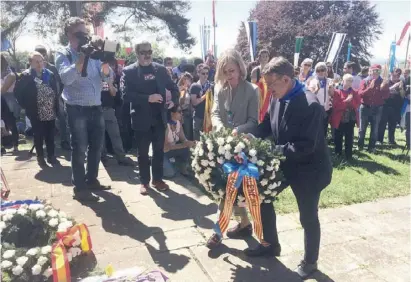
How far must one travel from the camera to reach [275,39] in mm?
22375

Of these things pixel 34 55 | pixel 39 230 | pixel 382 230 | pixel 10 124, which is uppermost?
pixel 34 55

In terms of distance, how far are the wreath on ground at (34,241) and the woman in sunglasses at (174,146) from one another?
2538 mm

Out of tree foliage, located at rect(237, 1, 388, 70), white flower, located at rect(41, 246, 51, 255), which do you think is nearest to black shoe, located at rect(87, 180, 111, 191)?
white flower, located at rect(41, 246, 51, 255)

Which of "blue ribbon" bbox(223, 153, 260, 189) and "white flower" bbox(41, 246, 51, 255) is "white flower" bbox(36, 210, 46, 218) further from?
"blue ribbon" bbox(223, 153, 260, 189)

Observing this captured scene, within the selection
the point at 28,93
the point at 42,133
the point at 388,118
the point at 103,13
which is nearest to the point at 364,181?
the point at 388,118

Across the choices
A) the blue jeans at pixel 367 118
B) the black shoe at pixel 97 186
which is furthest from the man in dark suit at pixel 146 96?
the blue jeans at pixel 367 118

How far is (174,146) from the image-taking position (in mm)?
6098

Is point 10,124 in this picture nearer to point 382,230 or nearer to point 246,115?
point 246,115

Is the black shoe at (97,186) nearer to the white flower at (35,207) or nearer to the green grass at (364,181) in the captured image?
the white flower at (35,207)

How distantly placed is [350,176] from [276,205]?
7.07 feet

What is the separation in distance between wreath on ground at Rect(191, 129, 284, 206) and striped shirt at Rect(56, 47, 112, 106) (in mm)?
1909

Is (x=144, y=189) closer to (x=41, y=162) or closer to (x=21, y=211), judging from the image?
(x=21, y=211)

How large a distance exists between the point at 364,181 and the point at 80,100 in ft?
14.6

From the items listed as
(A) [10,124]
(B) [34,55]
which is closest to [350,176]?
(B) [34,55]
